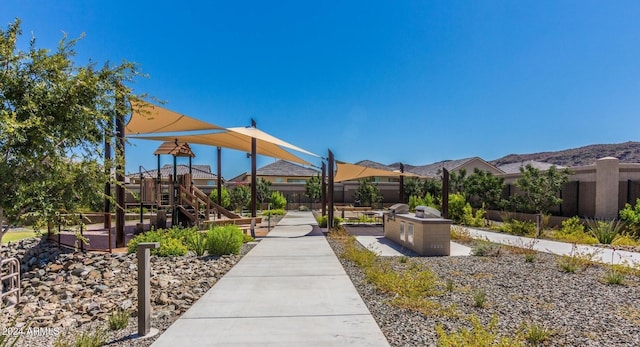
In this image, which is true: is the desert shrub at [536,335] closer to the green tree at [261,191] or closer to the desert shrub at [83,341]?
the desert shrub at [83,341]

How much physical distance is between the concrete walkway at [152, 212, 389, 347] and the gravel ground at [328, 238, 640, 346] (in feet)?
0.97

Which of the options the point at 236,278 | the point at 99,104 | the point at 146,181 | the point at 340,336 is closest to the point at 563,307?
the point at 340,336

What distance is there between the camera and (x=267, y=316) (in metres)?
4.39

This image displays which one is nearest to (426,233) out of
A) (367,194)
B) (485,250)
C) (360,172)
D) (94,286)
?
(485,250)

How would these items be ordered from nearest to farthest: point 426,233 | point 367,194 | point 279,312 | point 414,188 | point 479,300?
point 279,312, point 479,300, point 426,233, point 367,194, point 414,188

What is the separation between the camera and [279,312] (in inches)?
179

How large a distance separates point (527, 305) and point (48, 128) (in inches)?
233

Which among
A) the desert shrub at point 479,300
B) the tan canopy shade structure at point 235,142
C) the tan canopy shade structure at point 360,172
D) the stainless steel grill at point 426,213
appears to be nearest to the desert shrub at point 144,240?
the tan canopy shade structure at point 235,142

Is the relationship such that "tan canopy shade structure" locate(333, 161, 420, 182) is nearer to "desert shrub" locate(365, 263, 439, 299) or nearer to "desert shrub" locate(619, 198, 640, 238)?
"desert shrub" locate(619, 198, 640, 238)

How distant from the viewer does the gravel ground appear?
381 centimetres

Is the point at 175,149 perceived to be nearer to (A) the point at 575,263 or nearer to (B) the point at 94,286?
(B) the point at 94,286

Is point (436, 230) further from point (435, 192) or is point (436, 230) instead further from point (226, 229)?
point (435, 192)

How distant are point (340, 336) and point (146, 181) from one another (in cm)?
1061

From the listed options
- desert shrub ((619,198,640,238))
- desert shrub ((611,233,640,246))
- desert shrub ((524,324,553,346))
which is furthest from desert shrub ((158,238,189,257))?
desert shrub ((619,198,640,238))
